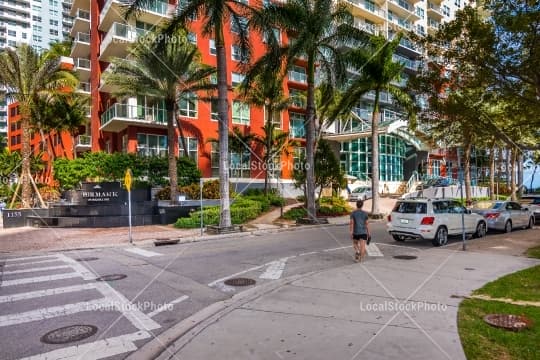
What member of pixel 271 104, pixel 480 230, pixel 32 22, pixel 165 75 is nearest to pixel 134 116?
pixel 165 75

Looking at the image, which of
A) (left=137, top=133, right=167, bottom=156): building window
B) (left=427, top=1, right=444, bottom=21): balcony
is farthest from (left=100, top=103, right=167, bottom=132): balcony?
(left=427, top=1, right=444, bottom=21): balcony

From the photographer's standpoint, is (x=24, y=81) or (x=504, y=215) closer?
(x=504, y=215)

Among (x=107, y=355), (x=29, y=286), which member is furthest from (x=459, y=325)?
(x=29, y=286)

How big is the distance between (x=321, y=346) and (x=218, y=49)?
16234 mm

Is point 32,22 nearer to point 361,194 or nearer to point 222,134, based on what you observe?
point 361,194

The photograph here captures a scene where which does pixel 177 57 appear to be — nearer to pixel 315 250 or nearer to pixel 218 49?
pixel 218 49

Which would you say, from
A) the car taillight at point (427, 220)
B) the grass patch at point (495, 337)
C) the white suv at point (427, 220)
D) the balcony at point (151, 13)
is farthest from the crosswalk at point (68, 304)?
the balcony at point (151, 13)

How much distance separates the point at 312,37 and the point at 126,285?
1636 cm

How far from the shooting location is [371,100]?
51.3 metres

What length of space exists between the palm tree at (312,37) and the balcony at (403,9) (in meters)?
39.9

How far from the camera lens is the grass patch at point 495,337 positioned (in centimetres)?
462

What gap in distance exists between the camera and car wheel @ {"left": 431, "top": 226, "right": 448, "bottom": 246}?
542 inches

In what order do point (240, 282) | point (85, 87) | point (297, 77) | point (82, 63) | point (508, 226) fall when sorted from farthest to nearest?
point (85, 87) < point (82, 63) < point (297, 77) < point (508, 226) < point (240, 282)

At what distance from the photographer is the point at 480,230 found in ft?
53.6
